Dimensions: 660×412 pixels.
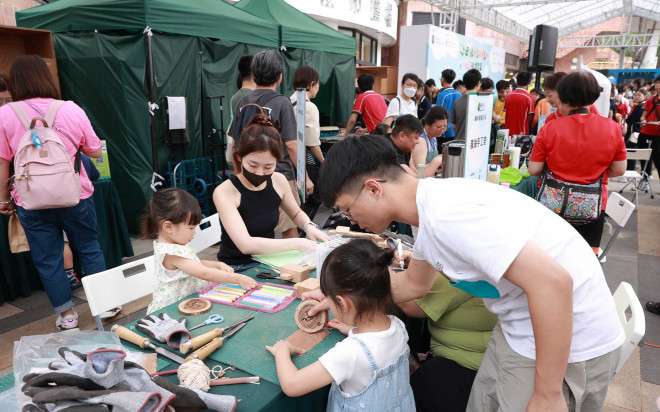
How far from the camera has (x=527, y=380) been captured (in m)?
1.08

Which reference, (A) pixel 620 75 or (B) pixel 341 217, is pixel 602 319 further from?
(A) pixel 620 75

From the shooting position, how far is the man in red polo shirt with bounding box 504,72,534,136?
601 centimetres

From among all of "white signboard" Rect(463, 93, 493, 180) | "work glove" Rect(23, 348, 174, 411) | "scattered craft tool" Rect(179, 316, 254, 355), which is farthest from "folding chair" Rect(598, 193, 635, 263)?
"work glove" Rect(23, 348, 174, 411)

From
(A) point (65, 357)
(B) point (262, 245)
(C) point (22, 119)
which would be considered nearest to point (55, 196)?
(C) point (22, 119)

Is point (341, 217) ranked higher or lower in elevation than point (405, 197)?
lower

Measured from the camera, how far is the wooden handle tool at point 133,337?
4.17ft

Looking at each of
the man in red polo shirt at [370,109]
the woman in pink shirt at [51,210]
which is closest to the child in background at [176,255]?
the woman in pink shirt at [51,210]

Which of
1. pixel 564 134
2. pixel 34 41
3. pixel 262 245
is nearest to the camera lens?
pixel 262 245

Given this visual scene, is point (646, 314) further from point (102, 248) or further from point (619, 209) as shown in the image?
point (102, 248)

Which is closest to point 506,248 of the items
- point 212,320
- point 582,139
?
point 212,320

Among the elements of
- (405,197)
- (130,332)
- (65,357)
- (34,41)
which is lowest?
(130,332)

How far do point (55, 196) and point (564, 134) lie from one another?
Answer: 3.18 meters

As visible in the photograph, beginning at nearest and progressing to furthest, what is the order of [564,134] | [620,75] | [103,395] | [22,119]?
A: 1. [103,395]
2. [22,119]
3. [564,134]
4. [620,75]

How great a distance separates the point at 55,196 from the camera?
2533 mm
